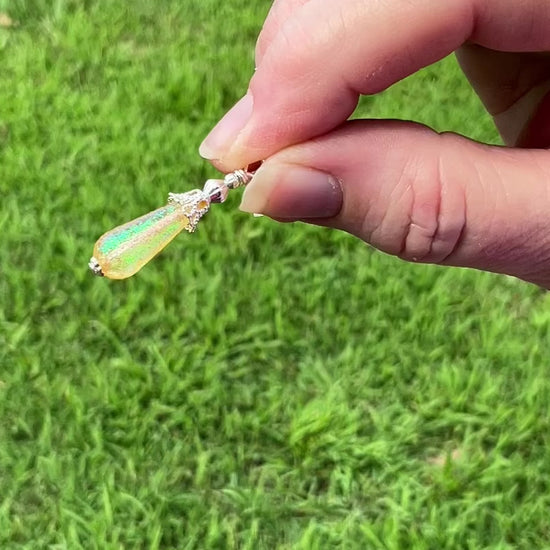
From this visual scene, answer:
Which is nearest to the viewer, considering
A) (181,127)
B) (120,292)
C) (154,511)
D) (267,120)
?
(267,120)

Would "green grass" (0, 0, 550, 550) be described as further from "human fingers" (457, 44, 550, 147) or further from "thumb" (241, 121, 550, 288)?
"thumb" (241, 121, 550, 288)

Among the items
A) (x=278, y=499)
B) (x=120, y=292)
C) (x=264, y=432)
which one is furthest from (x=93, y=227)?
(x=278, y=499)

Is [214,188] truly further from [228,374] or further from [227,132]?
[228,374]

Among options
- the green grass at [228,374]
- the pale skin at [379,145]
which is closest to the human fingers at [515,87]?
the pale skin at [379,145]

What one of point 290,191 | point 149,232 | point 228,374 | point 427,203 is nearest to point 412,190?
point 427,203

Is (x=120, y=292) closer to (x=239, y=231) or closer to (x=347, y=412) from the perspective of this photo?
(x=239, y=231)

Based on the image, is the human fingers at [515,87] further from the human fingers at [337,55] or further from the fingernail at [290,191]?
the fingernail at [290,191]

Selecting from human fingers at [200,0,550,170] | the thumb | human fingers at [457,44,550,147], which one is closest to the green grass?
human fingers at [457,44,550,147]
